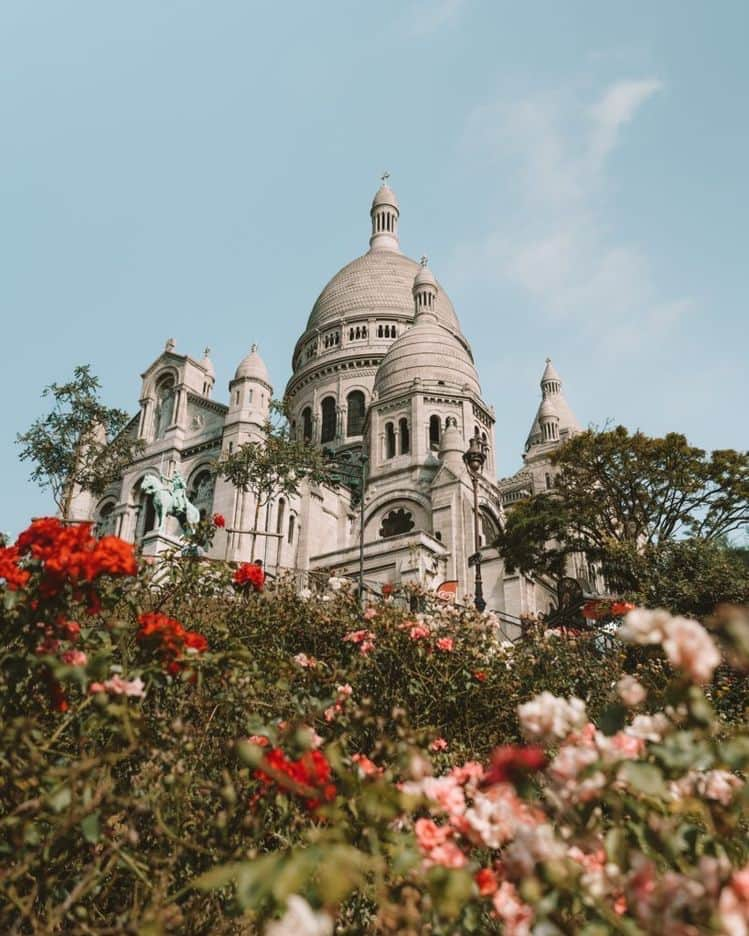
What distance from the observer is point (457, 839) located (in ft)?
9.43

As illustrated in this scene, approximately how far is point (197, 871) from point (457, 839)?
5.42 feet

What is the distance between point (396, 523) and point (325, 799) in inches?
1210

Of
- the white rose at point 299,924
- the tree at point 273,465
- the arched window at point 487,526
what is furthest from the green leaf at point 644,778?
the arched window at point 487,526

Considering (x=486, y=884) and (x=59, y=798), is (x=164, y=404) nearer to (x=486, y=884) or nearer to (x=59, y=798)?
(x=59, y=798)

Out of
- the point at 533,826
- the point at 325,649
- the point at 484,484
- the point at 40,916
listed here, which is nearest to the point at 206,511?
the point at 484,484

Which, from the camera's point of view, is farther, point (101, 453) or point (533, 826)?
point (101, 453)

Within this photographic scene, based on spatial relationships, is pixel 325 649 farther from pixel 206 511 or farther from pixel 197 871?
pixel 206 511

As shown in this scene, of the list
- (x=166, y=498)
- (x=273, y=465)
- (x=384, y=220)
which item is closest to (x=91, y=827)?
(x=166, y=498)

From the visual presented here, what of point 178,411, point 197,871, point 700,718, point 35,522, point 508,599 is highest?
point 178,411

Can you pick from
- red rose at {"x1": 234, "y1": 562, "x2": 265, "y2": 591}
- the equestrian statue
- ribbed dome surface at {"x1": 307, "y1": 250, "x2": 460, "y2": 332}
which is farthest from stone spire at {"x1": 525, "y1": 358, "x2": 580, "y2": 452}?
red rose at {"x1": 234, "y1": 562, "x2": 265, "y2": 591}

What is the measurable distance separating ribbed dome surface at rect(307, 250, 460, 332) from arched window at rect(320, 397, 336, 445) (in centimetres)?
712

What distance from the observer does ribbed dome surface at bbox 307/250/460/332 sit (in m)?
52.6

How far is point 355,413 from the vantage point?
47.6m

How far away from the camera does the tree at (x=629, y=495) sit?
869 inches
